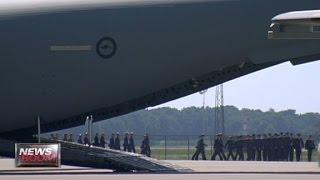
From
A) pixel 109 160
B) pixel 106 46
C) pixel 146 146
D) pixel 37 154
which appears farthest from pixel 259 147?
pixel 37 154

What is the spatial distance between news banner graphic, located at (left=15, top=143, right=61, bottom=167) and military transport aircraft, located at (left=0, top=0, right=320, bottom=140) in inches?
107

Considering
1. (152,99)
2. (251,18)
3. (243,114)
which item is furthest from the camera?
(243,114)

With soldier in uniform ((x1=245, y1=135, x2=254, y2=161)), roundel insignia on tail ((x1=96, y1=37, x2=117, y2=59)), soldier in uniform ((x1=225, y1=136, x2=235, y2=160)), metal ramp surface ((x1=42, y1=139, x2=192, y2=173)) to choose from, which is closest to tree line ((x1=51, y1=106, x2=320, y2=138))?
soldier in uniform ((x1=225, y1=136, x2=235, y2=160))

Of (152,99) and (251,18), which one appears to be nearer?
(251,18)

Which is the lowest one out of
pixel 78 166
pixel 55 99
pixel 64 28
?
pixel 78 166

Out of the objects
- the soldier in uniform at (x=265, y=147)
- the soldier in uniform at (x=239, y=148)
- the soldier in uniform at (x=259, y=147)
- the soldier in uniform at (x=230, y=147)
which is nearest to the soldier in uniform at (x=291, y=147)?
the soldier in uniform at (x=265, y=147)

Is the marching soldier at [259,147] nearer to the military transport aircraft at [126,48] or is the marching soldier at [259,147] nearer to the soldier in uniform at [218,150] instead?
the soldier in uniform at [218,150]

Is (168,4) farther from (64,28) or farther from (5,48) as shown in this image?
(5,48)

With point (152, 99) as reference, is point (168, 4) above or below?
above

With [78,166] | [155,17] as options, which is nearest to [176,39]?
[155,17]

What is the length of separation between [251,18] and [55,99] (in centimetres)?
729

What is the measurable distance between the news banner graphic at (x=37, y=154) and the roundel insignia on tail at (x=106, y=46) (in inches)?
141

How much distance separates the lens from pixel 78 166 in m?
35.1

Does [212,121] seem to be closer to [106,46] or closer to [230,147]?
[230,147]
